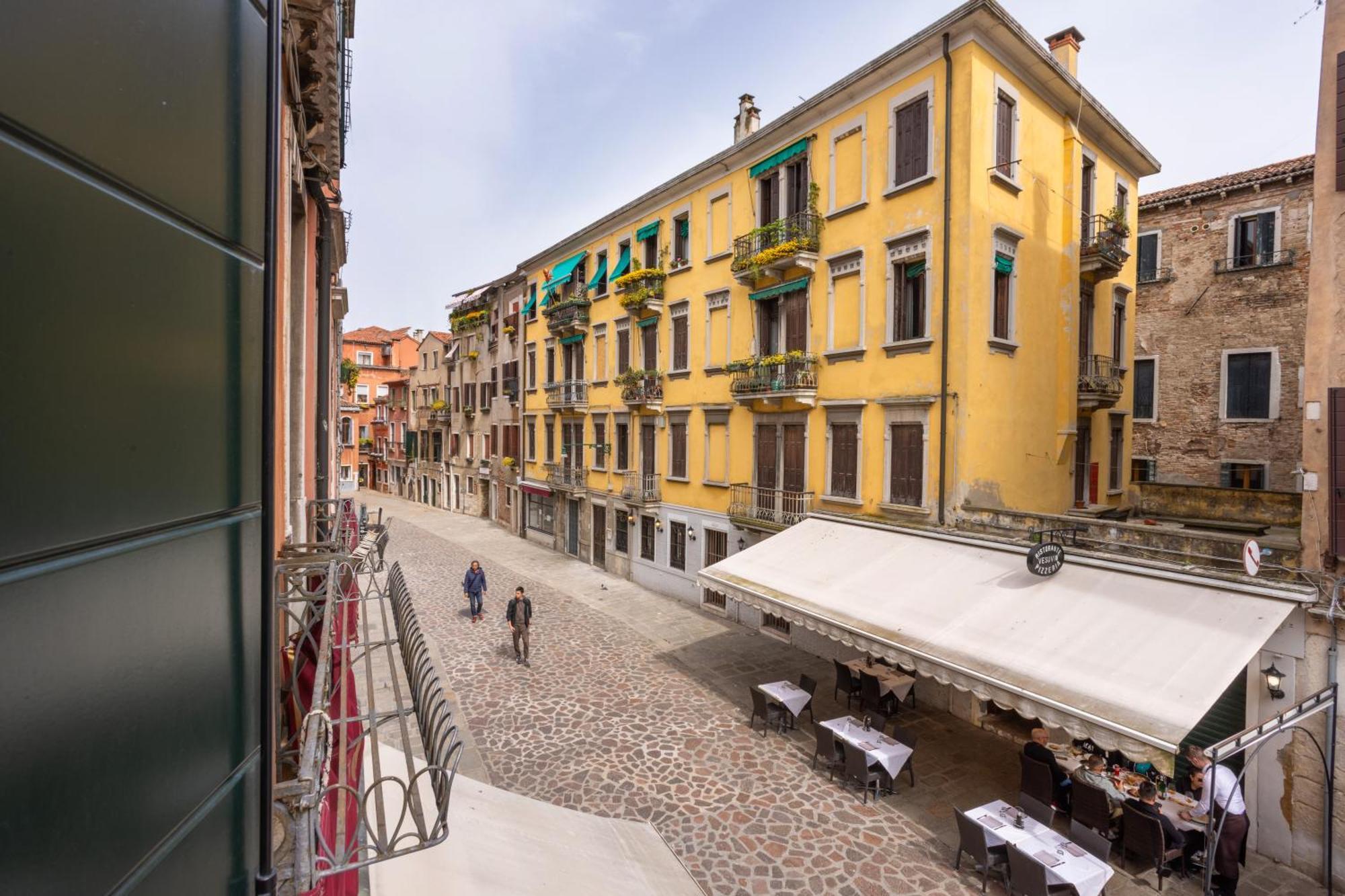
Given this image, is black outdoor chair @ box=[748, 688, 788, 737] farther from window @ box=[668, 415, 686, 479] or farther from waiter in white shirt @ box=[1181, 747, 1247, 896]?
window @ box=[668, 415, 686, 479]

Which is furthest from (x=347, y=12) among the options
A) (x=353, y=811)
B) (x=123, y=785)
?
(x=123, y=785)

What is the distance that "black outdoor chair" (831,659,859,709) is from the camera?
43.2 feet

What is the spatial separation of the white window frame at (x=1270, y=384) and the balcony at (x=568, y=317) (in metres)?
23.9

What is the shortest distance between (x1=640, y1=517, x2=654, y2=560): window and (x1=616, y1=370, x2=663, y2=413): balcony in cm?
417

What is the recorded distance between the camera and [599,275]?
25.8 m

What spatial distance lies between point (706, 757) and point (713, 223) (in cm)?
1552

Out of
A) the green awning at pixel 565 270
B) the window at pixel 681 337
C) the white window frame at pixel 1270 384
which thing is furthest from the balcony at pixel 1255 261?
the green awning at pixel 565 270

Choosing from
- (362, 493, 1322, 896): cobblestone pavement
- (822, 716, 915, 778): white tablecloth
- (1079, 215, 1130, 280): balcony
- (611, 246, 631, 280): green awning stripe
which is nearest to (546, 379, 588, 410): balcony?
(611, 246, 631, 280): green awning stripe

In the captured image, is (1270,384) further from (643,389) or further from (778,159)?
(643,389)

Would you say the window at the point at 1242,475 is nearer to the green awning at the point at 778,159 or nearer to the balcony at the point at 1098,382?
the balcony at the point at 1098,382

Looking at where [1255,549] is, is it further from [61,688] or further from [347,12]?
[347,12]

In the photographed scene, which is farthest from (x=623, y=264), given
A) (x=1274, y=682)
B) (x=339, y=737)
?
(x=339, y=737)

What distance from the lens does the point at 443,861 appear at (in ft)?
20.2

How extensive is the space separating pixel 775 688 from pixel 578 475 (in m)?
16.3
